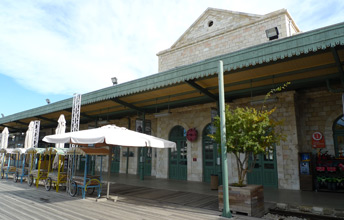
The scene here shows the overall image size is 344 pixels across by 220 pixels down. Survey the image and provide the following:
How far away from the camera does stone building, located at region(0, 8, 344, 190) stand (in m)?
5.96

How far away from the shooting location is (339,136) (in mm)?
8570

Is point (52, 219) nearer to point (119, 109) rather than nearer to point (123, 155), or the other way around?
point (119, 109)

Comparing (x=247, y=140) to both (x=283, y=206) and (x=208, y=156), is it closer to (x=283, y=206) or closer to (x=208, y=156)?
(x=283, y=206)

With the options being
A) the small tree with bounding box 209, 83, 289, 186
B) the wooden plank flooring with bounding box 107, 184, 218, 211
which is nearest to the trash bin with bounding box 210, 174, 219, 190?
the wooden plank flooring with bounding box 107, 184, 218, 211

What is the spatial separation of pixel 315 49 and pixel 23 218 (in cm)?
708

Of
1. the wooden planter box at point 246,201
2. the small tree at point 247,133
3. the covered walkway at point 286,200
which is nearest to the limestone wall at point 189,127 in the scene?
the covered walkway at point 286,200

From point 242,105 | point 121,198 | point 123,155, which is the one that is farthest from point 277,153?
point 123,155

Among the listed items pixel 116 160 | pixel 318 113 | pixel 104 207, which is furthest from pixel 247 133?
pixel 116 160

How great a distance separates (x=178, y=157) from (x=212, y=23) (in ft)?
28.4

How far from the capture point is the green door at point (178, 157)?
11.9m

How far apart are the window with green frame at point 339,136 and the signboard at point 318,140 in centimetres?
41

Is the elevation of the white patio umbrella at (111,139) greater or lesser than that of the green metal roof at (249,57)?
lesser

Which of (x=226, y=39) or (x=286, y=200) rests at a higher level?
(x=226, y=39)

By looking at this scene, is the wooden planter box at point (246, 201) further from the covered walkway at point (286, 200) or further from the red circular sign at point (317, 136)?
the red circular sign at point (317, 136)
